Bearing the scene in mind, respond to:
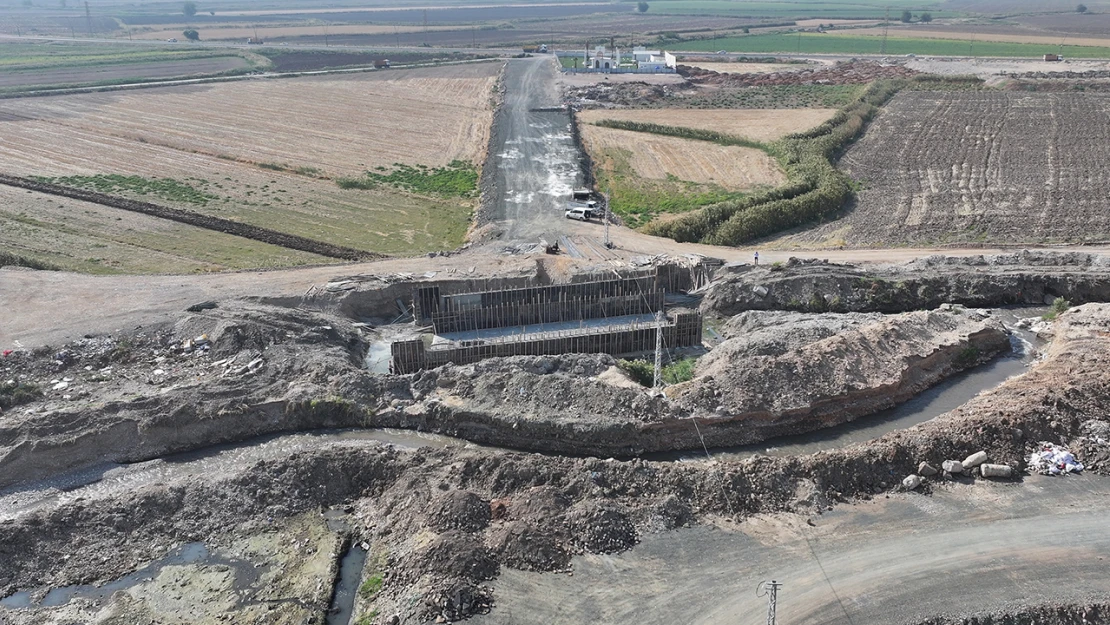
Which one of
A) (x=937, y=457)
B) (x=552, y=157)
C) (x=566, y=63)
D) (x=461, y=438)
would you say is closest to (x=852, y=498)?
(x=937, y=457)

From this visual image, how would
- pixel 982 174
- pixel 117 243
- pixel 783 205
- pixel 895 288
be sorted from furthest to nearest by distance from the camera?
pixel 982 174 → pixel 783 205 → pixel 117 243 → pixel 895 288

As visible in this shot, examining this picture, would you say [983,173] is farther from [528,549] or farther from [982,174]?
[528,549]

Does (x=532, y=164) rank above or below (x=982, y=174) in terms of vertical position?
above

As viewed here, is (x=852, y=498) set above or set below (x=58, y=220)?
below

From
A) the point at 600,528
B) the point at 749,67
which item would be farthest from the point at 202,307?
the point at 749,67

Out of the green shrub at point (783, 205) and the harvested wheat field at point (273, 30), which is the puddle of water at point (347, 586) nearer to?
the green shrub at point (783, 205)

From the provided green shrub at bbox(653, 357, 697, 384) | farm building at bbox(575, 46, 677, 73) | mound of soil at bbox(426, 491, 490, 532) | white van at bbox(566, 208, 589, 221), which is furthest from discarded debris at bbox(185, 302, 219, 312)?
farm building at bbox(575, 46, 677, 73)

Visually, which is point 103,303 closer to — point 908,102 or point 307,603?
point 307,603
